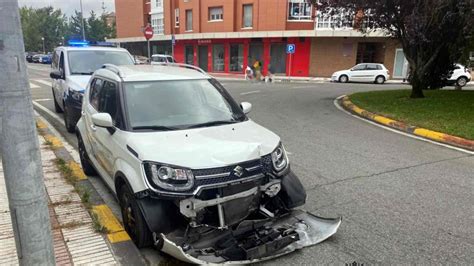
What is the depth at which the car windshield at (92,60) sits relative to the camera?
9.00 meters

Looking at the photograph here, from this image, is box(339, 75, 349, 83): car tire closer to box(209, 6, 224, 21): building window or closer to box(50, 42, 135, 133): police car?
box(209, 6, 224, 21): building window

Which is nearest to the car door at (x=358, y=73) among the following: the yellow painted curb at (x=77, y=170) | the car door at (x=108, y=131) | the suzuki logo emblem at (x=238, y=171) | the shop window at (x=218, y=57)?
the shop window at (x=218, y=57)

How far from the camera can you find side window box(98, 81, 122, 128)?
4208 mm

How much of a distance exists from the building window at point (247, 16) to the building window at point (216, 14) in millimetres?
2511

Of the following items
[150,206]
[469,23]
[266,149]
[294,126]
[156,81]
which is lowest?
[294,126]

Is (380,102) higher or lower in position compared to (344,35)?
lower

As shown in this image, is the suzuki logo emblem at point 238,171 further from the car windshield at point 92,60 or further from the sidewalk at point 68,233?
the car windshield at point 92,60

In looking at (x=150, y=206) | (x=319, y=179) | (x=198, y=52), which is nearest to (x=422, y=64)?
(x=319, y=179)

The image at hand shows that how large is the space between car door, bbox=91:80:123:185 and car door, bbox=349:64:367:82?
26.0 m

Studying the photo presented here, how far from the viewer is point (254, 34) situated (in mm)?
35906

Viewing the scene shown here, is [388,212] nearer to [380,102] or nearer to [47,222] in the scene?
[47,222]

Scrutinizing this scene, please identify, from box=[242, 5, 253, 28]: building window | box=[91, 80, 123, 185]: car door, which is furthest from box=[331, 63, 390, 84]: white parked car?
box=[91, 80, 123, 185]: car door

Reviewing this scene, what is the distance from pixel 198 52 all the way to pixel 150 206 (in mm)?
40492

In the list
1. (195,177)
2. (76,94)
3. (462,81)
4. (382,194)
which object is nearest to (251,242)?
(195,177)
